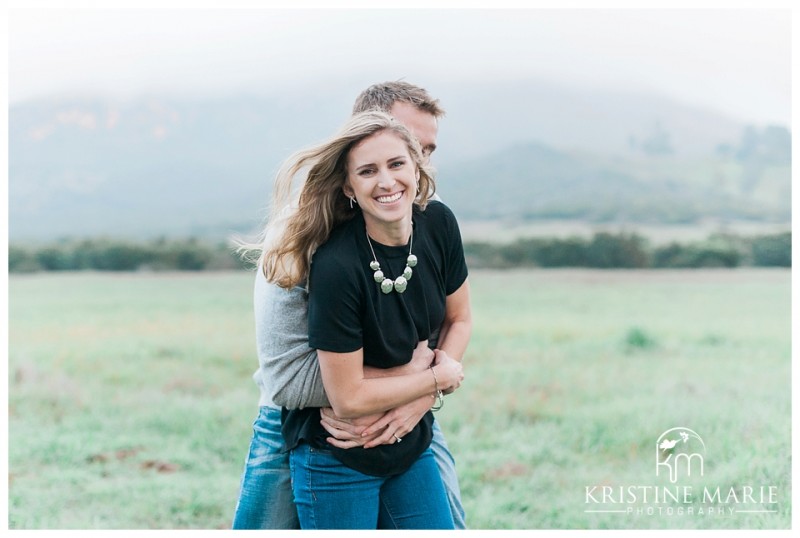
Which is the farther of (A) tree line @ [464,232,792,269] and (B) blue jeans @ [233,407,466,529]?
(A) tree line @ [464,232,792,269]

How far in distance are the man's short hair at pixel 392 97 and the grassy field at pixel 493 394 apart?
2099 millimetres

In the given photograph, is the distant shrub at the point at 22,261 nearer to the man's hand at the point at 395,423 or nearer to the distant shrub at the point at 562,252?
the distant shrub at the point at 562,252

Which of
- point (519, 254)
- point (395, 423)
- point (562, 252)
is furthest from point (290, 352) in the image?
point (562, 252)

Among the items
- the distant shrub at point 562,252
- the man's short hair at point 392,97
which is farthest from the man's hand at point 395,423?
the distant shrub at point 562,252

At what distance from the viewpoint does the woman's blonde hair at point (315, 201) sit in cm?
171

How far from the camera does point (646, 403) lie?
4.85 metres

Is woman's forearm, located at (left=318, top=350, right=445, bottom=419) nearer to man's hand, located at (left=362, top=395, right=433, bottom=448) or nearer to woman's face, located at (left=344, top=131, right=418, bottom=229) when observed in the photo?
man's hand, located at (left=362, top=395, right=433, bottom=448)

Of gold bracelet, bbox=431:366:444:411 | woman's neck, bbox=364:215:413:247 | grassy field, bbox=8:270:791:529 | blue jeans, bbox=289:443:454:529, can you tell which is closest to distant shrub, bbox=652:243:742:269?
grassy field, bbox=8:270:791:529

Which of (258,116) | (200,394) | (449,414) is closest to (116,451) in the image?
(200,394)

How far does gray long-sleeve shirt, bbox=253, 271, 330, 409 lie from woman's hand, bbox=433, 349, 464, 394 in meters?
0.27

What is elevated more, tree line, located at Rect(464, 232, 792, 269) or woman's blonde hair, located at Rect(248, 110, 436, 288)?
woman's blonde hair, located at Rect(248, 110, 436, 288)

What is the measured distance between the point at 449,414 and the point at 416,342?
121 inches

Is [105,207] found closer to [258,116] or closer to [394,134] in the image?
[258,116]

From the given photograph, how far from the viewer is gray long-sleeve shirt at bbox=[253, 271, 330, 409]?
175cm
